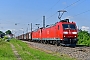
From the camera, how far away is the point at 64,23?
3550 centimetres

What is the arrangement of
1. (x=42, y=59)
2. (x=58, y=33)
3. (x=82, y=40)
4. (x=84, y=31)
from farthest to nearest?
1. (x=84, y=31)
2. (x=82, y=40)
3. (x=58, y=33)
4. (x=42, y=59)

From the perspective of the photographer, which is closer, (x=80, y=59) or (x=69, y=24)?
(x=80, y=59)

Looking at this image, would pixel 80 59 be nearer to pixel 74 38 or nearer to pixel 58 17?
pixel 74 38

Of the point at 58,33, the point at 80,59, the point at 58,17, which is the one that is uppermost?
the point at 58,17

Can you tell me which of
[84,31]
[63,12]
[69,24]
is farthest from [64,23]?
[84,31]

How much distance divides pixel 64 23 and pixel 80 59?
18075 millimetres

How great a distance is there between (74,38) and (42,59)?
18521mm

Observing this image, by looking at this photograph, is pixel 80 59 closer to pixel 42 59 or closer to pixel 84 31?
pixel 42 59

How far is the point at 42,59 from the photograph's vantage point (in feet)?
56.8

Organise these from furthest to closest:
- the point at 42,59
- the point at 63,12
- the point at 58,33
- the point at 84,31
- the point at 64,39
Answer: the point at 84,31 < the point at 63,12 < the point at 58,33 < the point at 64,39 < the point at 42,59

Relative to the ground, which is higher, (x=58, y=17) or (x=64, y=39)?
(x=58, y=17)

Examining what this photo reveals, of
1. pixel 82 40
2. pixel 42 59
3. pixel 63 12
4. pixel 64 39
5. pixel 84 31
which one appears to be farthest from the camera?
pixel 84 31

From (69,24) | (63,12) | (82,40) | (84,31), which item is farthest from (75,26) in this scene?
(84,31)

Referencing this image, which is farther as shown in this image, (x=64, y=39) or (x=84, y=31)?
(x=84, y=31)
